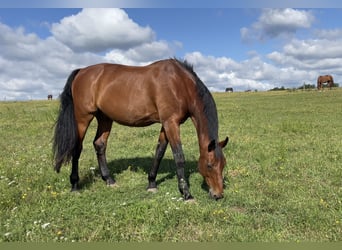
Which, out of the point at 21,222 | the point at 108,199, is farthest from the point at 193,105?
the point at 21,222

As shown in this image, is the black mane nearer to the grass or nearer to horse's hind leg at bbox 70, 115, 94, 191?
the grass

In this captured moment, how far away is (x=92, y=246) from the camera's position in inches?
122

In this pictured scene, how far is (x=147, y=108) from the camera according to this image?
6.44m

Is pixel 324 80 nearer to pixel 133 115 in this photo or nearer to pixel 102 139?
pixel 102 139

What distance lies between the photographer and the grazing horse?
19.7ft

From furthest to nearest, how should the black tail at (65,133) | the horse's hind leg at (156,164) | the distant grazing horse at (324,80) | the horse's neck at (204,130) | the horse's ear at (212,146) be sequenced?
the distant grazing horse at (324,80) < the black tail at (65,133) < the horse's hind leg at (156,164) < the horse's neck at (204,130) < the horse's ear at (212,146)

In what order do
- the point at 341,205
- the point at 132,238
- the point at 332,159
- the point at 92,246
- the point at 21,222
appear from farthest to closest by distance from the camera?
the point at 332,159
the point at 341,205
the point at 21,222
the point at 132,238
the point at 92,246

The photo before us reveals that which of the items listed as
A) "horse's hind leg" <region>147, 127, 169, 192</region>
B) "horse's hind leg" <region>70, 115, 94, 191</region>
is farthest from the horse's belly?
"horse's hind leg" <region>70, 115, 94, 191</region>

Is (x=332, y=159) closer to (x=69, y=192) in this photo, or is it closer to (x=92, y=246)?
(x=69, y=192)

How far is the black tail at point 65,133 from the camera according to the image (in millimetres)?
6777

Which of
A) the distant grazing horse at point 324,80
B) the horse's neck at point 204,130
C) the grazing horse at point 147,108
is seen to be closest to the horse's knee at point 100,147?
the grazing horse at point 147,108

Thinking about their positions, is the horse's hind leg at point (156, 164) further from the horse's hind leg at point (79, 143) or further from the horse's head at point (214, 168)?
the horse's hind leg at point (79, 143)

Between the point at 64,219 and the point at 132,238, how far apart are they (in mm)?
1312

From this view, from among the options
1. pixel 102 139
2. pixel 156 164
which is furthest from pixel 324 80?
pixel 156 164
